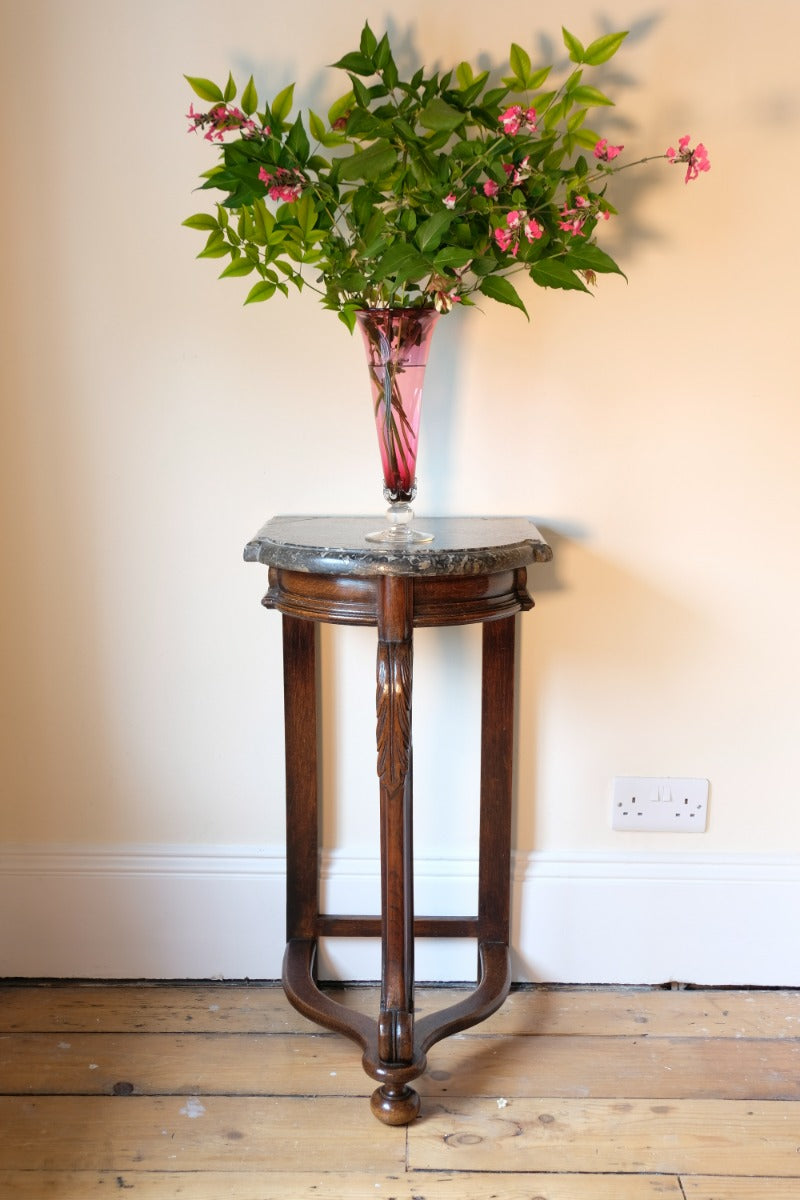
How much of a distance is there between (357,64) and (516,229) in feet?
1.06

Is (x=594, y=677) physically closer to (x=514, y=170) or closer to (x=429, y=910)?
(x=429, y=910)

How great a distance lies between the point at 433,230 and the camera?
131cm

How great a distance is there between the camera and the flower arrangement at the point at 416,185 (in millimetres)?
1346

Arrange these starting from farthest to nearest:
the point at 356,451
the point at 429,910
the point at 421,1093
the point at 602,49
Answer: the point at 429,910 → the point at 356,451 → the point at 421,1093 → the point at 602,49

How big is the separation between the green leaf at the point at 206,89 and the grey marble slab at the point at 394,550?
0.60 meters

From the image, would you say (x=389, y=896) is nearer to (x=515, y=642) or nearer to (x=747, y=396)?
(x=515, y=642)

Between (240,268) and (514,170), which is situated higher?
(514,170)

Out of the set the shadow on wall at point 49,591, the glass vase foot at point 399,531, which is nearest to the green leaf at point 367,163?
the glass vase foot at point 399,531

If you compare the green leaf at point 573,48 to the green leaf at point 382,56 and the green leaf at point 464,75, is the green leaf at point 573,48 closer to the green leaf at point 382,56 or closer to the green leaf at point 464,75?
the green leaf at point 464,75

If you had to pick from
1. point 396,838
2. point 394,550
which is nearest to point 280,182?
point 394,550

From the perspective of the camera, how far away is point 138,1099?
1470 millimetres

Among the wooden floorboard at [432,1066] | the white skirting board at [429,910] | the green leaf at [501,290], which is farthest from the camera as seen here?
the white skirting board at [429,910]

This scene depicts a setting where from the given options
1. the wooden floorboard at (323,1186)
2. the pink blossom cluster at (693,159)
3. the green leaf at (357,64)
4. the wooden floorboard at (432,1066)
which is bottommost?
the wooden floorboard at (323,1186)

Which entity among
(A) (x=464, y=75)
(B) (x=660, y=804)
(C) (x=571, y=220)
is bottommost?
(B) (x=660, y=804)
